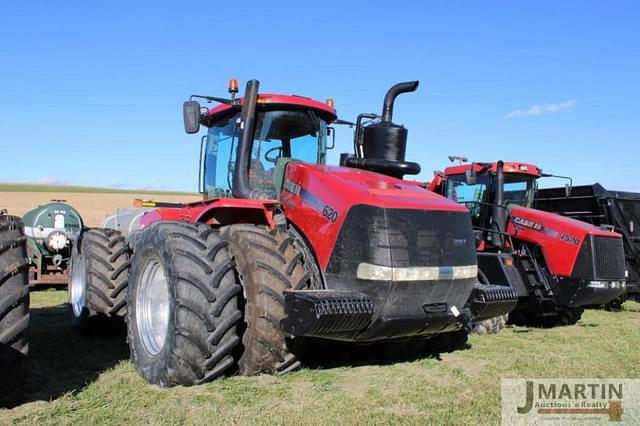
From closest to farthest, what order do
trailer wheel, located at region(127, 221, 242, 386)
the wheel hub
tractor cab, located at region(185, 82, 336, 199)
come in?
trailer wheel, located at region(127, 221, 242, 386) < tractor cab, located at region(185, 82, 336, 199) < the wheel hub

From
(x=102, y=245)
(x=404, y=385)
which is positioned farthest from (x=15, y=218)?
(x=404, y=385)

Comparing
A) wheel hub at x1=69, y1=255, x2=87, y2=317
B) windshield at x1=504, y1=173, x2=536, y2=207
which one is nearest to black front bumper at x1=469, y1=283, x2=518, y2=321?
wheel hub at x1=69, y1=255, x2=87, y2=317

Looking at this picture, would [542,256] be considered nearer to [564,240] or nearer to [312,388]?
[564,240]

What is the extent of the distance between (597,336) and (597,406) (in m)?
3.61

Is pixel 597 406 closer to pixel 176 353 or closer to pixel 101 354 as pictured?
pixel 176 353

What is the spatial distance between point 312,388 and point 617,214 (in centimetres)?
867

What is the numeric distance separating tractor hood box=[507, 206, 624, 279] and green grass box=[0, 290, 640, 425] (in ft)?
5.72

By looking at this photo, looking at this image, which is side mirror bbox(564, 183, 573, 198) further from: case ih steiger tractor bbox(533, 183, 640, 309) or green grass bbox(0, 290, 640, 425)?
green grass bbox(0, 290, 640, 425)

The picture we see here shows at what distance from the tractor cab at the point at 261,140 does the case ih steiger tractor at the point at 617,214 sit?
621cm

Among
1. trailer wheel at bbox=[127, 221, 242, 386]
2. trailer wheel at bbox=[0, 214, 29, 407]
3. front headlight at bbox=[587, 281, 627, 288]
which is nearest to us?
trailer wheel at bbox=[0, 214, 29, 407]

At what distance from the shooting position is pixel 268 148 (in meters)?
5.99

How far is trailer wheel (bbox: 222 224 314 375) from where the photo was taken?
4.62m

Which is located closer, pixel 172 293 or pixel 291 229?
pixel 172 293

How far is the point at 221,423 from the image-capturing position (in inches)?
154
